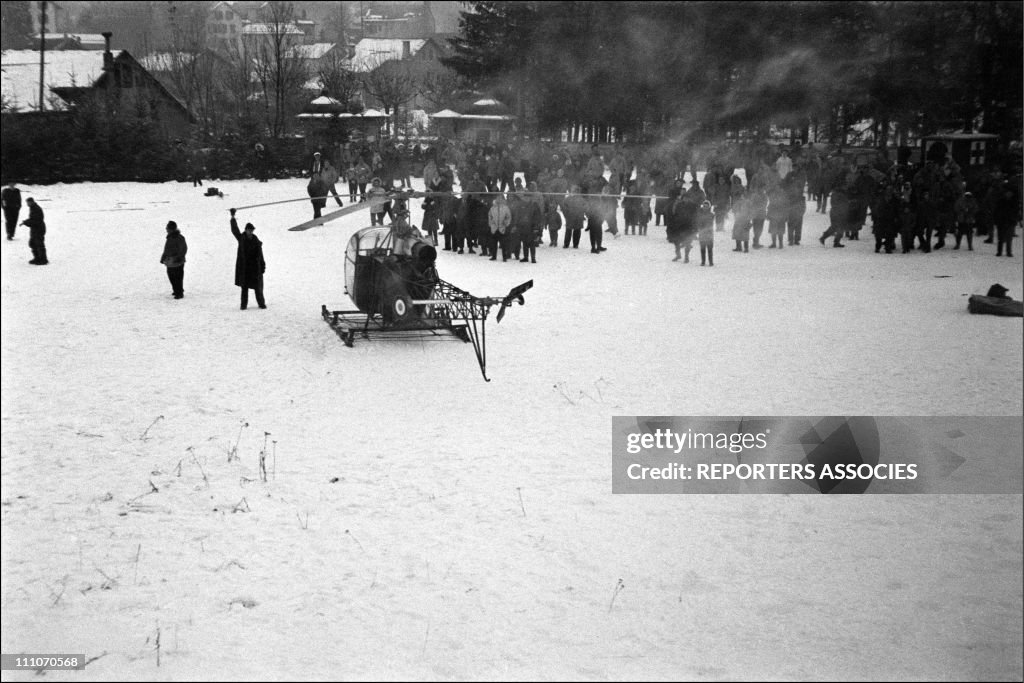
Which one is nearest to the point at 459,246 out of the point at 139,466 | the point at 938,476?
the point at 139,466

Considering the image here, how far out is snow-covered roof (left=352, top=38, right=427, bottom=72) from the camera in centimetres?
2570

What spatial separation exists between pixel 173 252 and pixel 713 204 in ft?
36.7

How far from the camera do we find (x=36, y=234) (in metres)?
14.4

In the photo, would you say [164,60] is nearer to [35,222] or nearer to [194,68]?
[194,68]

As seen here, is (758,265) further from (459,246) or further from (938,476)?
(938,476)

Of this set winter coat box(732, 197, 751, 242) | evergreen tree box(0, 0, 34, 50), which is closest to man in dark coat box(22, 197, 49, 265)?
evergreen tree box(0, 0, 34, 50)

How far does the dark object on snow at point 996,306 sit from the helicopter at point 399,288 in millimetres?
6450

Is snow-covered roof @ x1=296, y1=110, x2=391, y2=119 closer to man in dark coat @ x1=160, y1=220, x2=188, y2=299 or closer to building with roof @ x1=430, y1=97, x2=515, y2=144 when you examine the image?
building with roof @ x1=430, y1=97, x2=515, y2=144

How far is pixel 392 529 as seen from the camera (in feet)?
22.1

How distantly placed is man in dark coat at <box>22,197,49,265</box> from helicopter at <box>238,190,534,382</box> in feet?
18.6

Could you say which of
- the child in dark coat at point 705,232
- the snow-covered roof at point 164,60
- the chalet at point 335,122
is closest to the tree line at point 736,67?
the chalet at point 335,122

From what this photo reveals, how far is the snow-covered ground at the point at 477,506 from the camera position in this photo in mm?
5277

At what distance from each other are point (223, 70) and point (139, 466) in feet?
89.8

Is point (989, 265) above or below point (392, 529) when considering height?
above
